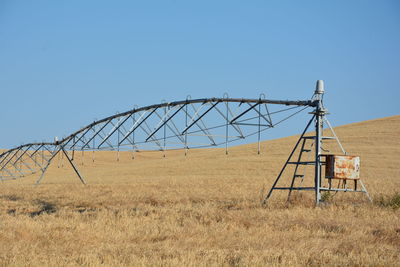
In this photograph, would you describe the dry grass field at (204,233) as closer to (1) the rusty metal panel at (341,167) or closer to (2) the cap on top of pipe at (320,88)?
(1) the rusty metal panel at (341,167)

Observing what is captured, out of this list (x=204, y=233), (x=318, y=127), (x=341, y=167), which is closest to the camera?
(x=204, y=233)

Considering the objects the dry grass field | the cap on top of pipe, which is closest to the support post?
the cap on top of pipe

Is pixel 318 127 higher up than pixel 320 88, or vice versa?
pixel 320 88

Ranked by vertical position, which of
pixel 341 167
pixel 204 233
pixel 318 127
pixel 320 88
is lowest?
pixel 204 233

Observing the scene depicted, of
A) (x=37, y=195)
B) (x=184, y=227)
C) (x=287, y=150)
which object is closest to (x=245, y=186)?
(x=37, y=195)

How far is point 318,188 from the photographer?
1756 cm

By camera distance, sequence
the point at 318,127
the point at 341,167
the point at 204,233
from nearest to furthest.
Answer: the point at 204,233, the point at 341,167, the point at 318,127

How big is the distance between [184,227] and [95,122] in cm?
1448

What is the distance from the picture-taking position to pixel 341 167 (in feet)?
57.2

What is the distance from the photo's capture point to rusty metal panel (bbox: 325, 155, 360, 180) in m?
17.4

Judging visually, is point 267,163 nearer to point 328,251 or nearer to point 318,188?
point 318,188

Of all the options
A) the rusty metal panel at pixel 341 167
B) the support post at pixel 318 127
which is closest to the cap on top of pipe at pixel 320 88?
the support post at pixel 318 127

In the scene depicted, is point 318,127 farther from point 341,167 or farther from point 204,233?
point 204,233

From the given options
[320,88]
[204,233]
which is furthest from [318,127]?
[204,233]
